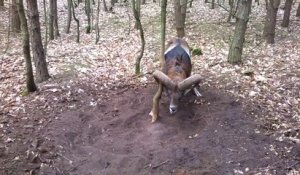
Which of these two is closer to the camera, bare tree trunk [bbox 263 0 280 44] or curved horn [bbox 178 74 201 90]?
curved horn [bbox 178 74 201 90]

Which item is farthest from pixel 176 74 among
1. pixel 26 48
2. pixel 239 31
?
pixel 26 48

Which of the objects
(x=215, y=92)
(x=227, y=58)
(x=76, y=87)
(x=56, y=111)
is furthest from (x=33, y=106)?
(x=227, y=58)

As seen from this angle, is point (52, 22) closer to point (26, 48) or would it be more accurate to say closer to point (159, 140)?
point (26, 48)

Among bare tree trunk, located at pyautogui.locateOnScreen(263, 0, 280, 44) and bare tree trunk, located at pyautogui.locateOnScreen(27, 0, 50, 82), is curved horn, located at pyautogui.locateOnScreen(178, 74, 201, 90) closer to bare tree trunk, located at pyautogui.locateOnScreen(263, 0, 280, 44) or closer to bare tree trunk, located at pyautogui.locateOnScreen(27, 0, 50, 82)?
bare tree trunk, located at pyautogui.locateOnScreen(27, 0, 50, 82)

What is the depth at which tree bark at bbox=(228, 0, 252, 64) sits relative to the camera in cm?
1171

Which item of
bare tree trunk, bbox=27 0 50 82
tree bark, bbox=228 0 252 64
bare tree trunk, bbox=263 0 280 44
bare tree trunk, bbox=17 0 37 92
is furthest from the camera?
bare tree trunk, bbox=263 0 280 44

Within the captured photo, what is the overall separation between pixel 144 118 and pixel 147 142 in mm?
994

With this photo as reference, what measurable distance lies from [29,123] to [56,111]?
30.5 inches

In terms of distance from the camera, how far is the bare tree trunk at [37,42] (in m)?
10.1

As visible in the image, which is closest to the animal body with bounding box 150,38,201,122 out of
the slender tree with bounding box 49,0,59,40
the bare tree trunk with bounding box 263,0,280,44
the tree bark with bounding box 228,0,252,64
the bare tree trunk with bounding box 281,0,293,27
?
the tree bark with bounding box 228,0,252,64

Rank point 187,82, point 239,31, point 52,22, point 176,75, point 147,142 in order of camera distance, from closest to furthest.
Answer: point 147,142 → point 187,82 → point 176,75 → point 239,31 → point 52,22

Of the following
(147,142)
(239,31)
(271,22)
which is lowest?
(147,142)

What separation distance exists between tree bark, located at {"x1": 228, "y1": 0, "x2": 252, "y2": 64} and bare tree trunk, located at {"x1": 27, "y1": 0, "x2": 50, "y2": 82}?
5.72 m

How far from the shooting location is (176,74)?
31.9 feet
